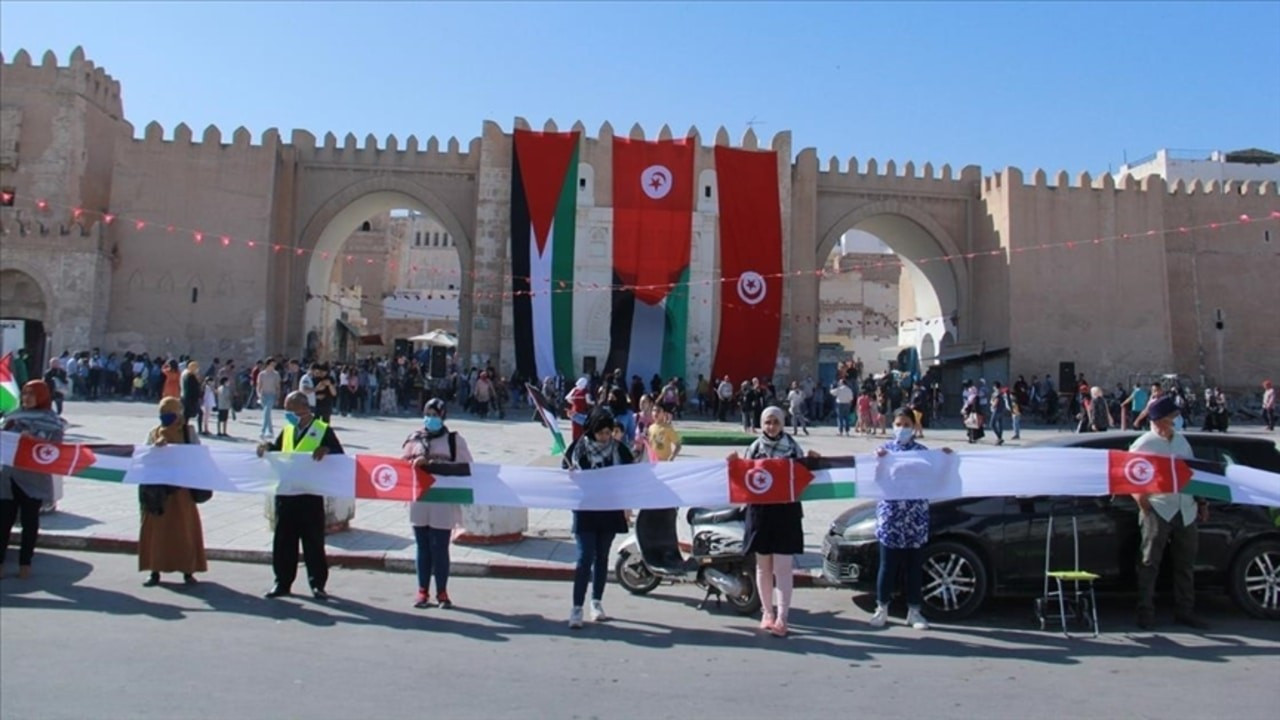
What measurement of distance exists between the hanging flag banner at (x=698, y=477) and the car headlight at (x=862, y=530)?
36 centimetres

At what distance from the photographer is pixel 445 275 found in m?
51.2

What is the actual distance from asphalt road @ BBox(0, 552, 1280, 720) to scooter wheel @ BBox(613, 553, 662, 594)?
0.15 m

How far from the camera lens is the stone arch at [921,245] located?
29.4m

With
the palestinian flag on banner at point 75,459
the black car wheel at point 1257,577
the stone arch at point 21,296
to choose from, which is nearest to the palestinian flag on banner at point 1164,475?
the black car wheel at point 1257,577

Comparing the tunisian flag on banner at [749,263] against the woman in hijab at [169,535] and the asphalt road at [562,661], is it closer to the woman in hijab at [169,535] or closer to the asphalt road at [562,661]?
the asphalt road at [562,661]

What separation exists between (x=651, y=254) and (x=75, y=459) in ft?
68.9

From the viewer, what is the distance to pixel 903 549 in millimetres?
6254

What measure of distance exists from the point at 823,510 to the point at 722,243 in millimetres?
17385

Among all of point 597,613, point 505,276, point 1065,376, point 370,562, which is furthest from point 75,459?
point 1065,376

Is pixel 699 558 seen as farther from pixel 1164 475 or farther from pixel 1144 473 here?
pixel 1164 475

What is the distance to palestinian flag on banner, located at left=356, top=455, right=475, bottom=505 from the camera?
6.66 meters

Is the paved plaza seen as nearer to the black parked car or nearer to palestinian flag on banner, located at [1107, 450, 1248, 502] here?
the black parked car

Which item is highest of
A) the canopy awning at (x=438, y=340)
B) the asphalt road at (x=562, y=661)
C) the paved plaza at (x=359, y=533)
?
the canopy awning at (x=438, y=340)

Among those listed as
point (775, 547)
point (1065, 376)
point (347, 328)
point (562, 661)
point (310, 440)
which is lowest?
point (562, 661)
